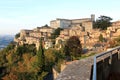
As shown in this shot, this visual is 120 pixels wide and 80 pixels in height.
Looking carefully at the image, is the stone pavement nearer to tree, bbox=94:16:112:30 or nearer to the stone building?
tree, bbox=94:16:112:30

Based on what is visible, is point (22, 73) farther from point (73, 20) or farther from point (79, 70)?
point (73, 20)

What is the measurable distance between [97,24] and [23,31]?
1371 inches

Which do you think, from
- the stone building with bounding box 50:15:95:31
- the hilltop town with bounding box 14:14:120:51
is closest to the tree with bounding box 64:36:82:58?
the hilltop town with bounding box 14:14:120:51

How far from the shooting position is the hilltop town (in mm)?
73631

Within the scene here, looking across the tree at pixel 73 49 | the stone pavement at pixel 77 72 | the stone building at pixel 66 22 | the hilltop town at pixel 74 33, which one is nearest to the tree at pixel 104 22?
the hilltop town at pixel 74 33

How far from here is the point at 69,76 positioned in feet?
12.1

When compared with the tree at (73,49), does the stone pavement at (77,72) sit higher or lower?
higher

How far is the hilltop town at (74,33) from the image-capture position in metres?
73.6

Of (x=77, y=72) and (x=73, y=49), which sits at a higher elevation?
(x=77, y=72)

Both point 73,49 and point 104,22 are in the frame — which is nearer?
point 73,49

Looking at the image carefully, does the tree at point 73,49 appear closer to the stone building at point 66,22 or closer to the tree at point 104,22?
the tree at point 104,22

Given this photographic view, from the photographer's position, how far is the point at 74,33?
3504 inches

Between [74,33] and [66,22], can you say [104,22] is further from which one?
[66,22]

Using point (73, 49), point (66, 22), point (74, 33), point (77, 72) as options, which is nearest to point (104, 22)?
point (74, 33)
